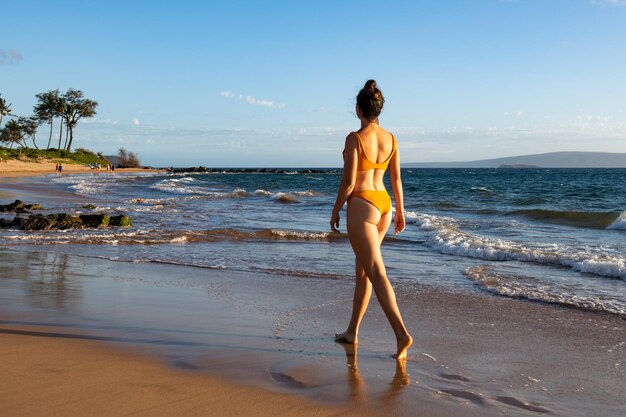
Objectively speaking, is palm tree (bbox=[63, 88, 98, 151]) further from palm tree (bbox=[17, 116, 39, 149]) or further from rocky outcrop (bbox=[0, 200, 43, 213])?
rocky outcrop (bbox=[0, 200, 43, 213])

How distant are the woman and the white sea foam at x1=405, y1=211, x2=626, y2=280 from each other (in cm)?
552

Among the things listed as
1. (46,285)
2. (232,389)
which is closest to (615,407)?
(232,389)

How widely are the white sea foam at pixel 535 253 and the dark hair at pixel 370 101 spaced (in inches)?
227

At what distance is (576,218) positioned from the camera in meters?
19.7

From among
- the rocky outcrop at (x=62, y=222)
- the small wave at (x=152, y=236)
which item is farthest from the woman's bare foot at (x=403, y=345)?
the rocky outcrop at (x=62, y=222)

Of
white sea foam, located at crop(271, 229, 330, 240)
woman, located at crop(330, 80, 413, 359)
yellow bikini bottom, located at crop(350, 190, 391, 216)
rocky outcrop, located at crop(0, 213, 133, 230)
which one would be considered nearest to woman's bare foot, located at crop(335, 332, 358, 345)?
woman, located at crop(330, 80, 413, 359)

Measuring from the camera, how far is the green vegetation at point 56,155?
66.7 metres

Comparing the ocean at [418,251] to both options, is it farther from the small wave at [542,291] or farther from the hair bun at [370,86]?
the hair bun at [370,86]

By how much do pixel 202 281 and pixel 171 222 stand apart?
29.2 feet

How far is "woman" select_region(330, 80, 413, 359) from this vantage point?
4.24 m

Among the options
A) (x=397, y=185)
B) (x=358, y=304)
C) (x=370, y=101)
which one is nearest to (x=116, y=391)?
(x=358, y=304)

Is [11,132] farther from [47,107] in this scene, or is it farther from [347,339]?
[347,339]

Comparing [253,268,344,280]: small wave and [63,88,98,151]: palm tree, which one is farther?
[63,88,98,151]: palm tree

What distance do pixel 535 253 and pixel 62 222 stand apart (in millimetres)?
10611
